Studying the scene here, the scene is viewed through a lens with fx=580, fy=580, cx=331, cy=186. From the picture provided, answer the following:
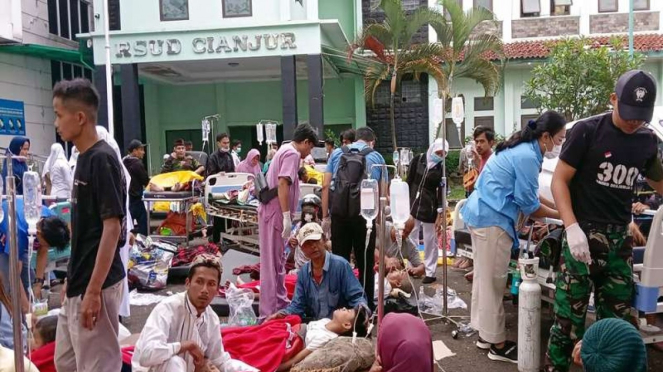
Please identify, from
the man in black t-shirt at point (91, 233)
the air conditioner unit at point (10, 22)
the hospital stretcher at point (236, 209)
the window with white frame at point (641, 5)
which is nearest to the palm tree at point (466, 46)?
the window with white frame at point (641, 5)

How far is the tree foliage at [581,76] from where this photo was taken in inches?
494

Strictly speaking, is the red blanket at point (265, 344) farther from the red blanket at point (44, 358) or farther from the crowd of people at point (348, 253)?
the red blanket at point (44, 358)

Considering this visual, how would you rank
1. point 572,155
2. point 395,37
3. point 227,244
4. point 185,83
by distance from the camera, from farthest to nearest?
point 185,83 → point 395,37 → point 227,244 → point 572,155

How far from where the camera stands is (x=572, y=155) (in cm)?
325

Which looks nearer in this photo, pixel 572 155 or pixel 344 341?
pixel 572 155

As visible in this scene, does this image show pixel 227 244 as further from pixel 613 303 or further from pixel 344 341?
pixel 613 303

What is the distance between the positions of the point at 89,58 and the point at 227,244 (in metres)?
9.99

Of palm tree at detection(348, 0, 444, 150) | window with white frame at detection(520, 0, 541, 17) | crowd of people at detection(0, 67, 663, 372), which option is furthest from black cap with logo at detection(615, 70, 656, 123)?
window with white frame at detection(520, 0, 541, 17)

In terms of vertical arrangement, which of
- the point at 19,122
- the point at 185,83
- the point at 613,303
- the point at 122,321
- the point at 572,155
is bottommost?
the point at 122,321

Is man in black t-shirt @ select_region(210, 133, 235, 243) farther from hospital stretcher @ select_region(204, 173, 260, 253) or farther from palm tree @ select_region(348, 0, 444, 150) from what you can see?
palm tree @ select_region(348, 0, 444, 150)

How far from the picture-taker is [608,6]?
659 inches

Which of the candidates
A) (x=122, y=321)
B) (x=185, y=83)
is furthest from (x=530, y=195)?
(x=185, y=83)

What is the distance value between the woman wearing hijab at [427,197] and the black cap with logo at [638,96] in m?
3.12

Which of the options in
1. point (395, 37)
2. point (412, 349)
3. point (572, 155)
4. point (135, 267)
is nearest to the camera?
point (412, 349)
